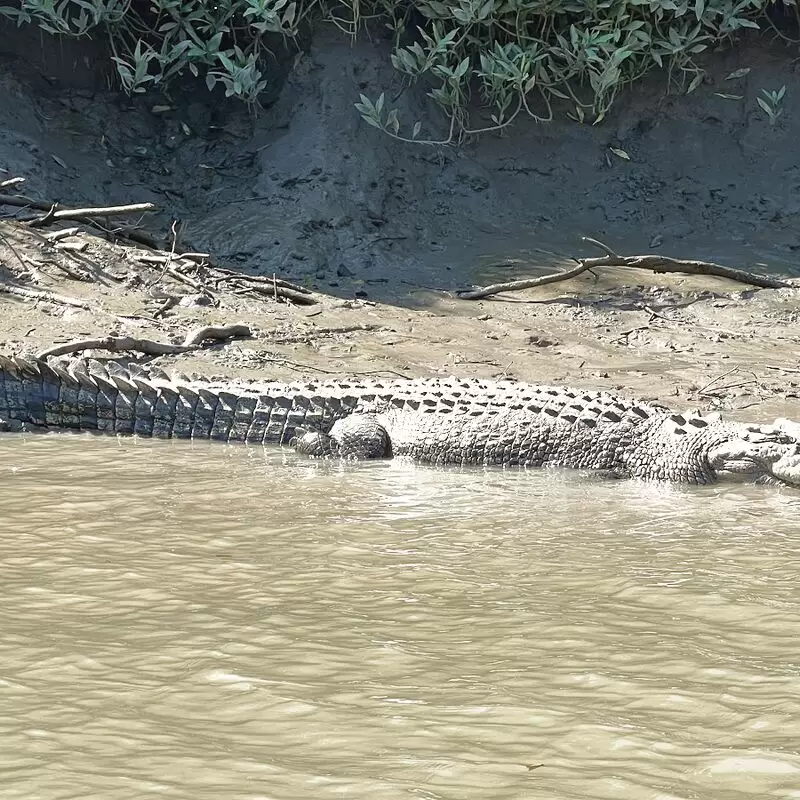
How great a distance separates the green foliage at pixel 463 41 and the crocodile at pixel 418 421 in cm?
463

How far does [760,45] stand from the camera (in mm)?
11797

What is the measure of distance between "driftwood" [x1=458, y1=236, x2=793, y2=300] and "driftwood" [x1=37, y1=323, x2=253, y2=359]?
6.73 feet

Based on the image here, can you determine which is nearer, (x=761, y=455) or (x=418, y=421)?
(x=761, y=455)

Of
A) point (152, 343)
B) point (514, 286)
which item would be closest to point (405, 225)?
point (514, 286)

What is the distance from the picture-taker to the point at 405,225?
1070cm

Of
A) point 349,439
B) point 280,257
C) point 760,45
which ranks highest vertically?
point 760,45

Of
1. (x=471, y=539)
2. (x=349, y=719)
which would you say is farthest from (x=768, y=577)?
(x=349, y=719)

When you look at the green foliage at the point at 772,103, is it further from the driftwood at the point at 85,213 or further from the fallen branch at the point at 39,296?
the fallen branch at the point at 39,296

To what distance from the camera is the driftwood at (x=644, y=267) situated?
946cm

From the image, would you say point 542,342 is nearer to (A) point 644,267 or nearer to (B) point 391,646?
(A) point 644,267

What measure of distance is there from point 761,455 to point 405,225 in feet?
17.9

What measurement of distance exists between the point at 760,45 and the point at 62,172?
21.8 ft

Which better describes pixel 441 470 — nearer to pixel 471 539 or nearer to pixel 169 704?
pixel 471 539

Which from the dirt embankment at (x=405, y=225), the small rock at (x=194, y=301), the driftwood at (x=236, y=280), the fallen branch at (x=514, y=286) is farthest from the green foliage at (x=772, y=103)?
the small rock at (x=194, y=301)
